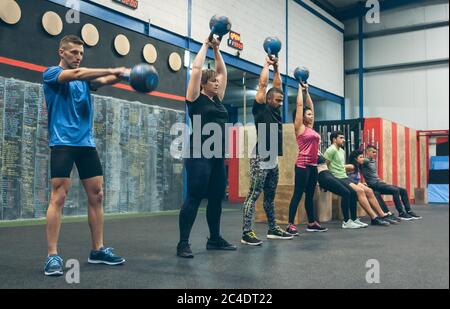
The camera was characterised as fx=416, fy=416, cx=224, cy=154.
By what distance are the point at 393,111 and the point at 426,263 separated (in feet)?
30.4

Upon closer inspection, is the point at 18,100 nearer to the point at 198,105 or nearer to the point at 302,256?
the point at 198,105

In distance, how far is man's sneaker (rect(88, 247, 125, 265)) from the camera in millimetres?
2289

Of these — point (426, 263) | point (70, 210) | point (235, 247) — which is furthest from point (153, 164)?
point (426, 263)

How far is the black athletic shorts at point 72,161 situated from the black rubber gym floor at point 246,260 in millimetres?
503

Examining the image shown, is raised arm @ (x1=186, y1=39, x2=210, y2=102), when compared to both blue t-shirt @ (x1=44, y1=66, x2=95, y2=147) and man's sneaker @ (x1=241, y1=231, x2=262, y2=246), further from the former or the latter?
man's sneaker @ (x1=241, y1=231, x2=262, y2=246)

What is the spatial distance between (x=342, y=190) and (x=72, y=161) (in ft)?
9.23

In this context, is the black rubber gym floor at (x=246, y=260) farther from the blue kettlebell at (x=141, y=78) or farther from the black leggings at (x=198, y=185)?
the blue kettlebell at (x=141, y=78)

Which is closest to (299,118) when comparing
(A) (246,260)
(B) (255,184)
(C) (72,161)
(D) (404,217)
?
(B) (255,184)

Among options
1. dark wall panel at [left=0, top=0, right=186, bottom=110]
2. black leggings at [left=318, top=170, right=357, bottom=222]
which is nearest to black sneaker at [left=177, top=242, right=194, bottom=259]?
black leggings at [left=318, top=170, right=357, bottom=222]

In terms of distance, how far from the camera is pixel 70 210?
4.89 meters

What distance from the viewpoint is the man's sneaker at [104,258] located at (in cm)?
229

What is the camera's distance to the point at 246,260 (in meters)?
2.44

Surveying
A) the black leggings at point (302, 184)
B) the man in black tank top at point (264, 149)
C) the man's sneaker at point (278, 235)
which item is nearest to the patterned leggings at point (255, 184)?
the man in black tank top at point (264, 149)

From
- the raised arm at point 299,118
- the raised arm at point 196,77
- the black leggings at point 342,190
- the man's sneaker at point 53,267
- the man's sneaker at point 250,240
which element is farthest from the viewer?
the black leggings at point 342,190
